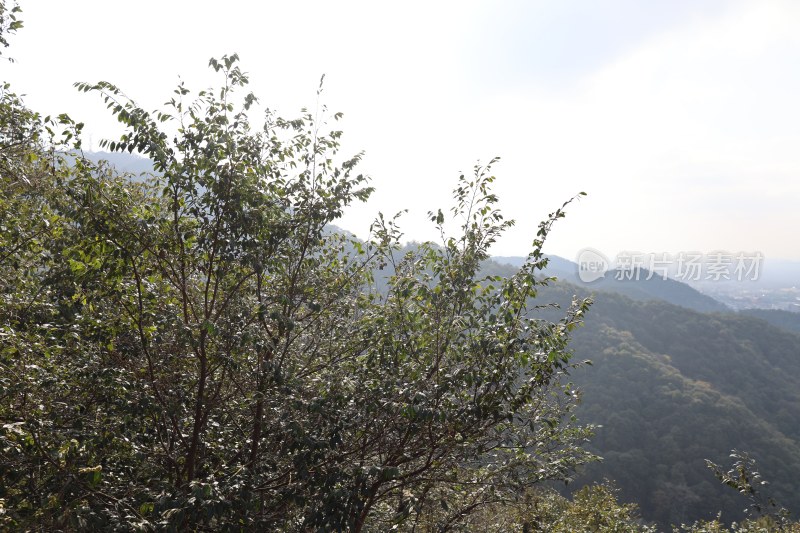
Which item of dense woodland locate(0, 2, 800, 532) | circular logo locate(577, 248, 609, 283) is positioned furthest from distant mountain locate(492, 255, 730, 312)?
dense woodland locate(0, 2, 800, 532)

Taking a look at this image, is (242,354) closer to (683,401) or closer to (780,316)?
(683,401)

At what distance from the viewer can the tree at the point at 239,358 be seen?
4.39 m

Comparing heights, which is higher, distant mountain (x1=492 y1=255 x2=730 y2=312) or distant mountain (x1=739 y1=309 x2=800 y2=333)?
distant mountain (x1=492 y1=255 x2=730 y2=312)

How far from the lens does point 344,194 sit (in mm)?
5422

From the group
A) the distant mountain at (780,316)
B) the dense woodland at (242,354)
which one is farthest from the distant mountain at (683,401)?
the distant mountain at (780,316)

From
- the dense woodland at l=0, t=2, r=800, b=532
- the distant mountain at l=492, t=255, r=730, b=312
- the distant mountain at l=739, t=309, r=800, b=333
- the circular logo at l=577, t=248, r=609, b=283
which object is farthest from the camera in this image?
the distant mountain at l=492, t=255, r=730, b=312

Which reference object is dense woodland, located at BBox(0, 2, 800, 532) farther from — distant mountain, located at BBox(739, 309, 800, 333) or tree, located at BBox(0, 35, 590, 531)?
distant mountain, located at BBox(739, 309, 800, 333)

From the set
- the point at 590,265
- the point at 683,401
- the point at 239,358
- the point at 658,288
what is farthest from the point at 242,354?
the point at 658,288

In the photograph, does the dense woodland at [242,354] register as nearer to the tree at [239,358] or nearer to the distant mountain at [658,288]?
the tree at [239,358]

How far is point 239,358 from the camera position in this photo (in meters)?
5.51

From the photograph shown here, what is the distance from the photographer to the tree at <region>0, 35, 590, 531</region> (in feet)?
14.4

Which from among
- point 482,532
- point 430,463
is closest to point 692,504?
point 482,532

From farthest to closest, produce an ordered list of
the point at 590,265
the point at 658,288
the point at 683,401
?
the point at 658,288, the point at 590,265, the point at 683,401

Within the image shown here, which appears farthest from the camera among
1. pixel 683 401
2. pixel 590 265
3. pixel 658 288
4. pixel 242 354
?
pixel 658 288
